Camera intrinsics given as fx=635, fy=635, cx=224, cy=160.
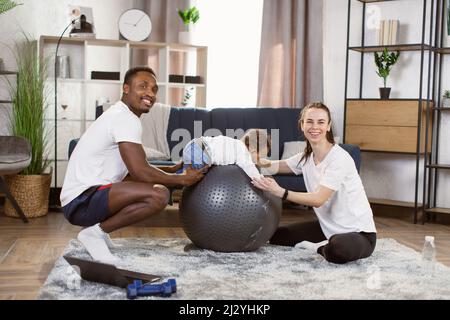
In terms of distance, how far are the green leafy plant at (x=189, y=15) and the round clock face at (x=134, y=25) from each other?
12.7 inches

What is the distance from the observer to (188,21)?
591 cm

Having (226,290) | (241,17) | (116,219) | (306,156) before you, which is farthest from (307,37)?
(226,290)

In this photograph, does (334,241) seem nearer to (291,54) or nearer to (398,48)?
(398,48)

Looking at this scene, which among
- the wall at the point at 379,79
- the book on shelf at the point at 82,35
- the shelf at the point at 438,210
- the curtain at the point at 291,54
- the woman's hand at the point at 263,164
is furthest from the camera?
the curtain at the point at 291,54

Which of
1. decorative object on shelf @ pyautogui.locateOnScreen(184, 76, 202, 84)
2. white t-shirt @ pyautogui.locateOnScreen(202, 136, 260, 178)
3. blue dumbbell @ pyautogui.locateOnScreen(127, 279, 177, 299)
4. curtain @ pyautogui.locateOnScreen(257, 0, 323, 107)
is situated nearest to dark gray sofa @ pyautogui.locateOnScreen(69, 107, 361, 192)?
curtain @ pyautogui.locateOnScreen(257, 0, 323, 107)

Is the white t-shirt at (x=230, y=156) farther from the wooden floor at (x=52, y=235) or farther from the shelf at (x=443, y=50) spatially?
the shelf at (x=443, y=50)

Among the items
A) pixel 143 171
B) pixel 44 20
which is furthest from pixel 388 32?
pixel 44 20

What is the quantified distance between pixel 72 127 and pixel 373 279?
3.59 meters

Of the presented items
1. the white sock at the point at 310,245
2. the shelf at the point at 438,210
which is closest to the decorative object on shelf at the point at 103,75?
the white sock at the point at 310,245

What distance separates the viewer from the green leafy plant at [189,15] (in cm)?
589

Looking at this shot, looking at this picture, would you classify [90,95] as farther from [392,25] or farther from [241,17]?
[392,25]

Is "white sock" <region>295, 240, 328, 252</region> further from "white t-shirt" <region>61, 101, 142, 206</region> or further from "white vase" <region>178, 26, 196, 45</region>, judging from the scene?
"white vase" <region>178, 26, 196, 45</region>

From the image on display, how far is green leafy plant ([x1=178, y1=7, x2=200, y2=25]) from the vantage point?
232 inches

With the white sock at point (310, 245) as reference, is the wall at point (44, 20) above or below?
above
